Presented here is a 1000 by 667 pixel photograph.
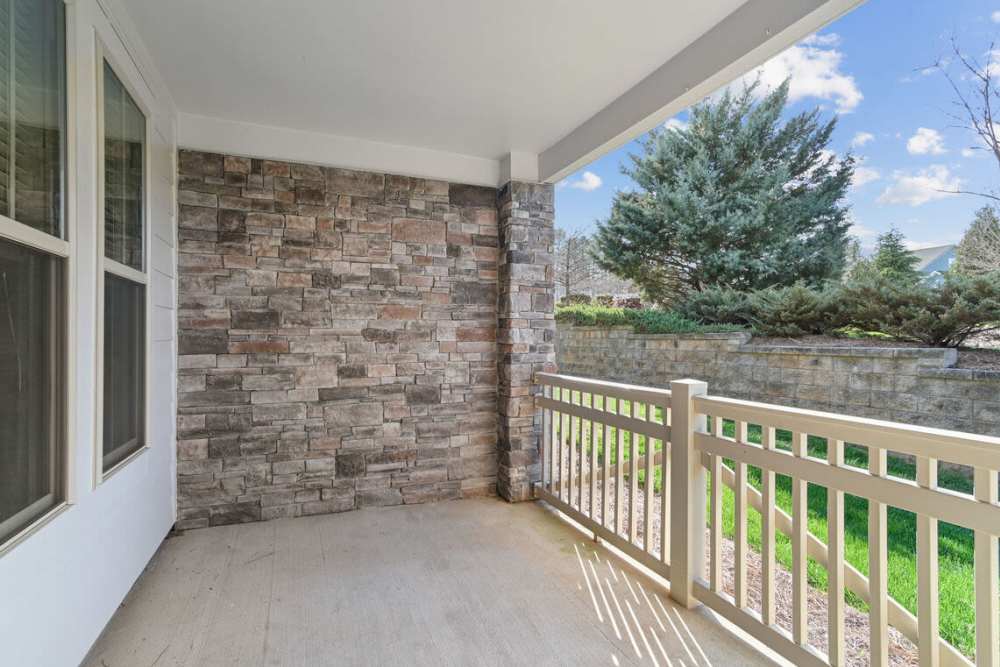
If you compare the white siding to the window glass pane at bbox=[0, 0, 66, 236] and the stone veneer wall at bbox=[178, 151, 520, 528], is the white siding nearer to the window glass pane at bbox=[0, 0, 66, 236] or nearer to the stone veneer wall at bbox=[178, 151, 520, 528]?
the window glass pane at bbox=[0, 0, 66, 236]

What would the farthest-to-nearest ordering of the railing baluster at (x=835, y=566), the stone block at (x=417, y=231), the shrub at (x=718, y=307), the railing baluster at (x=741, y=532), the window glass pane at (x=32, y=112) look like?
the shrub at (x=718, y=307) → the stone block at (x=417, y=231) → the railing baluster at (x=741, y=532) → the railing baluster at (x=835, y=566) → the window glass pane at (x=32, y=112)

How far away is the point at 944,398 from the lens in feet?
12.5

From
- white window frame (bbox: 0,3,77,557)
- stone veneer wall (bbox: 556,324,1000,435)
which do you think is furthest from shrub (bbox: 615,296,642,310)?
white window frame (bbox: 0,3,77,557)

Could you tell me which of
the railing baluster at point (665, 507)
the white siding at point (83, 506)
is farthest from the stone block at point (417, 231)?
the railing baluster at point (665, 507)

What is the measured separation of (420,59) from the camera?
2367 mm

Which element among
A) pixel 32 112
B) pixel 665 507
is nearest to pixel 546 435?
pixel 665 507

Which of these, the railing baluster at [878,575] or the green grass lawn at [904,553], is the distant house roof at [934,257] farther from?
the railing baluster at [878,575]

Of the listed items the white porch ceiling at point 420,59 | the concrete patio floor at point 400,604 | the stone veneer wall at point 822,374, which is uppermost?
the white porch ceiling at point 420,59

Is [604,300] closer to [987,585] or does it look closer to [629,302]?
[629,302]

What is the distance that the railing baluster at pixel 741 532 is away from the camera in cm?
196

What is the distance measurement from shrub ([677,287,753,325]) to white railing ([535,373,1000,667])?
5.13 metres

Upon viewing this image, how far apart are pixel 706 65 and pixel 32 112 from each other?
2.45m

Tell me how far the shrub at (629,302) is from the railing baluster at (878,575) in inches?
305

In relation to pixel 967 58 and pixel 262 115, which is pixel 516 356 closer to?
pixel 262 115
